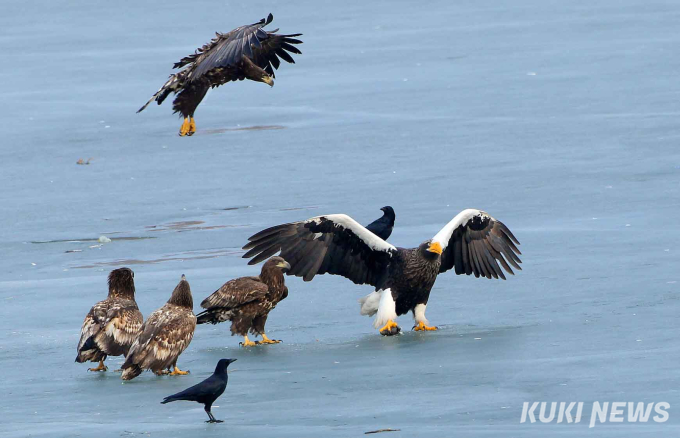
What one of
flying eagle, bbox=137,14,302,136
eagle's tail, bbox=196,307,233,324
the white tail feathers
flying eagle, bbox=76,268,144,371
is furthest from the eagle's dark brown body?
flying eagle, bbox=137,14,302,136

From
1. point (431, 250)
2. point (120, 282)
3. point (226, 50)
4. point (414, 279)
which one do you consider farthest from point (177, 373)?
point (226, 50)

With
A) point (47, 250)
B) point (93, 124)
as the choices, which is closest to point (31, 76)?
point (93, 124)

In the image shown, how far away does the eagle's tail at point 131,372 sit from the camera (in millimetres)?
7820

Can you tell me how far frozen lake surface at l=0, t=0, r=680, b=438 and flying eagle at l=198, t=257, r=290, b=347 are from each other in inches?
7.4

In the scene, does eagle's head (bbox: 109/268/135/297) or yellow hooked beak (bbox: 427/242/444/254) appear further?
yellow hooked beak (bbox: 427/242/444/254)

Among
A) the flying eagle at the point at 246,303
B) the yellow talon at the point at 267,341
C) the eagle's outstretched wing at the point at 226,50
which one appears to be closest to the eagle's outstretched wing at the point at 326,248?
the flying eagle at the point at 246,303

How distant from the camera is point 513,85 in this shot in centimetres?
1791

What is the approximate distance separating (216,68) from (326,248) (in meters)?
3.43

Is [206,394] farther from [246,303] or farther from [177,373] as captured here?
[246,303]

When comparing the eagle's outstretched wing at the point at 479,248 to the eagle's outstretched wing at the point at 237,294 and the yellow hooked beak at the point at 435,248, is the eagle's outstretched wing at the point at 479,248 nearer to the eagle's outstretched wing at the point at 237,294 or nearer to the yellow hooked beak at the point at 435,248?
the yellow hooked beak at the point at 435,248

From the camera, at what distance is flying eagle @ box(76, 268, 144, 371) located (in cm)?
807

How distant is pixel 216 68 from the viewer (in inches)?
503

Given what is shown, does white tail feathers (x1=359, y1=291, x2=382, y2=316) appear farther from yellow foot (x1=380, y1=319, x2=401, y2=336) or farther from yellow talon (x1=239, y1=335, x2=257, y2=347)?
yellow talon (x1=239, y1=335, x2=257, y2=347)

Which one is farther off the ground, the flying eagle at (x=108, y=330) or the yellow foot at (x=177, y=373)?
the flying eagle at (x=108, y=330)
